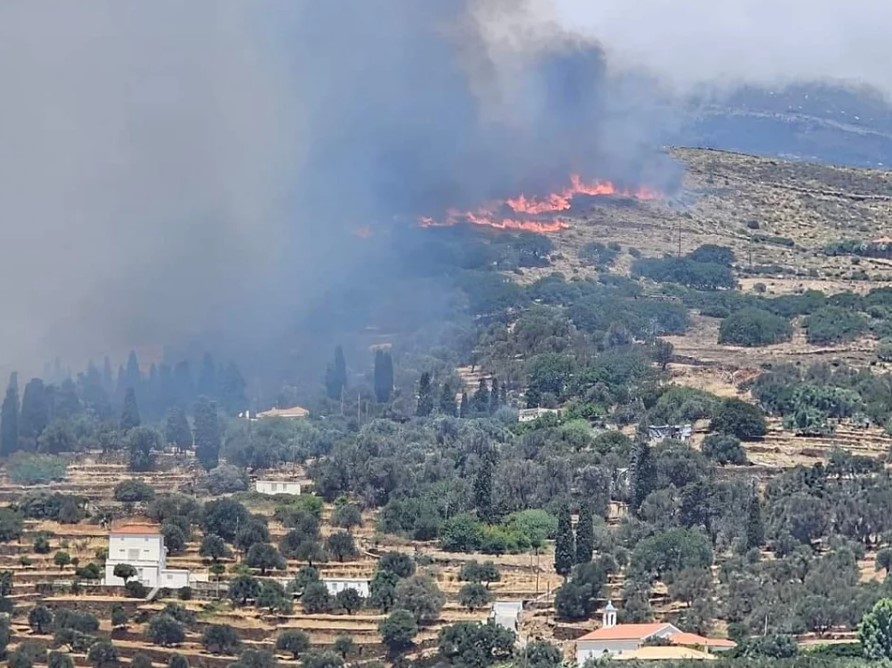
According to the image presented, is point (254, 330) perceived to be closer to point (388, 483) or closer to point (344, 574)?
point (388, 483)

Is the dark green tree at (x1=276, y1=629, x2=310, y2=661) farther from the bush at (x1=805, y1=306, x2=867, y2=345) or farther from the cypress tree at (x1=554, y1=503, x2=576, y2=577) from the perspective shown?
the bush at (x1=805, y1=306, x2=867, y2=345)

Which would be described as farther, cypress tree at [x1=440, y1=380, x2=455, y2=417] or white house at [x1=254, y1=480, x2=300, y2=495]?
cypress tree at [x1=440, y1=380, x2=455, y2=417]

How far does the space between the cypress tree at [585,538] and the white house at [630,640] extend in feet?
14.1

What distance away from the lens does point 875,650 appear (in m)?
57.9

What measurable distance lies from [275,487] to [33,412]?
7759 millimetres

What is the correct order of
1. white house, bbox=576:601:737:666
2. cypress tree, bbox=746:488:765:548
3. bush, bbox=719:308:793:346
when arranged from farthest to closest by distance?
bush, bbox=719:308:793:346, cypress tree, bbox=746:488:765:548, white house, bbox=576:601:737:666

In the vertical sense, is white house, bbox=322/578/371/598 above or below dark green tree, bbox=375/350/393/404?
below

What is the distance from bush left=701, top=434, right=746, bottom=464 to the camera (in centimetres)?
7319

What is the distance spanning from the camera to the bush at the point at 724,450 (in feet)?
240

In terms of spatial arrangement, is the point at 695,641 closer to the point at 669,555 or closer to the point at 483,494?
the point at 669,555

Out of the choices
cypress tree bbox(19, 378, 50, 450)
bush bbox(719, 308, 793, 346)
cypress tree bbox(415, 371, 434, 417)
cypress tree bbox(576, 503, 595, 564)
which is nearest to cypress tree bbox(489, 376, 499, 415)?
cypress tree bbox(415, 371, 434, 417)

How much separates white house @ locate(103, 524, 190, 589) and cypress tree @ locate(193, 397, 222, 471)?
295 inches

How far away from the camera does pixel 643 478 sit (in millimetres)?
70000

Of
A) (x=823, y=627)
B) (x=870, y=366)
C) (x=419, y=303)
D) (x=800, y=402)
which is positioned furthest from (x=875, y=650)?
(x=419, y=303)
